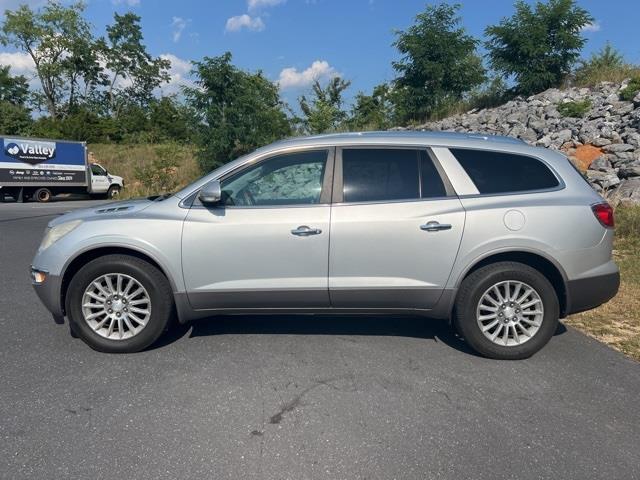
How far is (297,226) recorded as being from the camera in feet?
13.5

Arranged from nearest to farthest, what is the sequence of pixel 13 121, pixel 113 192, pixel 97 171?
pixel 97 171, pixel 113 192, pixel 13 121

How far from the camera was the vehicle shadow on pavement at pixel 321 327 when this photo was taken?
15.6 feet

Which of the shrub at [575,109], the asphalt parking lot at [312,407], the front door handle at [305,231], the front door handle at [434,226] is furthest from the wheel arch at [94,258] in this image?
the shrub at [575,109]

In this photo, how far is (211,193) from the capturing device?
4051 mm

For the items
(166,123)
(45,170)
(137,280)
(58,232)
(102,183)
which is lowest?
(137,280)

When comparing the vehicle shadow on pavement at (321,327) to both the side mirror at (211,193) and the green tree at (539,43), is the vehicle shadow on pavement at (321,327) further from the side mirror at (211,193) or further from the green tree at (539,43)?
the green tree at (539,43)

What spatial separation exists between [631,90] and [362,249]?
1431 centimetres

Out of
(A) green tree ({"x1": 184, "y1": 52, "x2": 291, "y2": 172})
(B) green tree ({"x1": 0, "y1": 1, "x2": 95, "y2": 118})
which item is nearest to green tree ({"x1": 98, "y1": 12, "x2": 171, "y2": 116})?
(B) green tree ({"x1": 0, "y1": 1, "x2": 95, "y2": 118})

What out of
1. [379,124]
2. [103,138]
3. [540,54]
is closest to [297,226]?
[540,54]

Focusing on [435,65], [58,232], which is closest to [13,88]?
[435,65]

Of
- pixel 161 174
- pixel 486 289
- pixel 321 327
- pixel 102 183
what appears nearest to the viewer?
pixel 486 289

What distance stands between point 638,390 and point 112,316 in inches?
161

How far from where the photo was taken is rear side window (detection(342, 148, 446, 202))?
421 cm

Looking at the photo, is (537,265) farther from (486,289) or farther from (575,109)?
(575,109)
